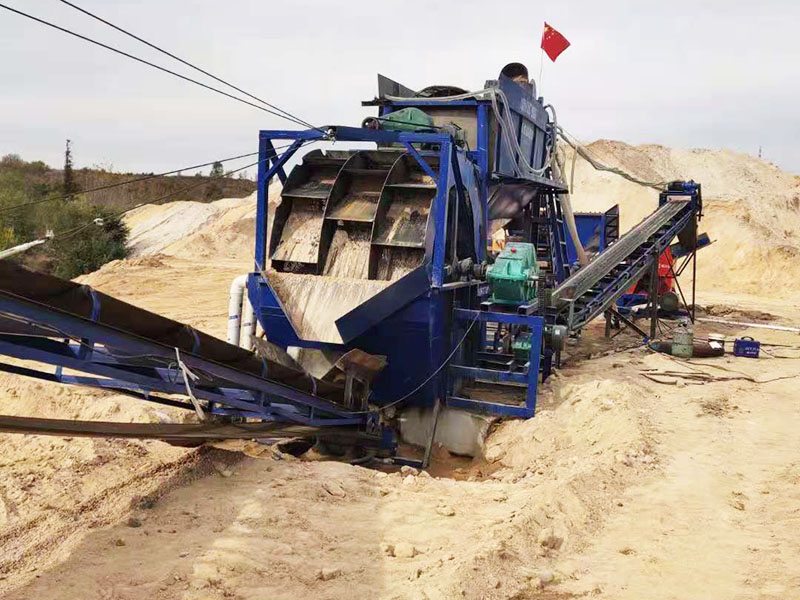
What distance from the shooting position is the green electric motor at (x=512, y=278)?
8805 mm

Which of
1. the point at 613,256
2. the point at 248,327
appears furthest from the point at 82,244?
the point at 248,327

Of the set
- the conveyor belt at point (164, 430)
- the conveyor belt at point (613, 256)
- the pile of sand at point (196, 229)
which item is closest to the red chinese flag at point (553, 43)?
the conveyor belt at point (613, 256)

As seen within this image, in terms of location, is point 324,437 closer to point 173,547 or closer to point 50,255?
point 173,547

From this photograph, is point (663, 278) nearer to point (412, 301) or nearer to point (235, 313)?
point (412, 301)

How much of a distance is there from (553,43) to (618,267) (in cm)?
417

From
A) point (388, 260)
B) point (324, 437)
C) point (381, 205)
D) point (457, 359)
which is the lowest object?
point (324, 437)

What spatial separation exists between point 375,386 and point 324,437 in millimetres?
819

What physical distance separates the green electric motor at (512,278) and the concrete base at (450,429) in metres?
1.41

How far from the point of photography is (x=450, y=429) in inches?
339

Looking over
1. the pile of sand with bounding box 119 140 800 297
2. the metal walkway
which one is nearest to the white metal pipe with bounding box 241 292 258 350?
the metal walkway

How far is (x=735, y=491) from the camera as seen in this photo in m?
6.09

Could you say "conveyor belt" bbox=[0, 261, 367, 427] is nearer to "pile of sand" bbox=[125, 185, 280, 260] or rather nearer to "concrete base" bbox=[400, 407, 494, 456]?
"concrete base" bbox=[400, 407, 494, 456]

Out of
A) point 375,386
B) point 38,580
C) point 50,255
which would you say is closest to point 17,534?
point 38,580

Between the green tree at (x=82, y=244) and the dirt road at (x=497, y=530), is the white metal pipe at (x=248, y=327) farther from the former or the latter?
the green tree at (x=82, y=244)
